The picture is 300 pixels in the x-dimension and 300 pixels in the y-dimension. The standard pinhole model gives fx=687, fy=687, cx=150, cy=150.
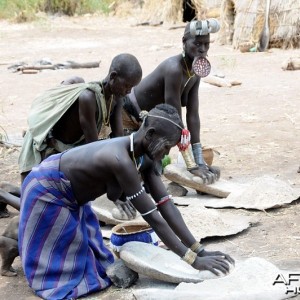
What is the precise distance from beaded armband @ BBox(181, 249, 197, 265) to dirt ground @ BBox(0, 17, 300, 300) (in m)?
0.39

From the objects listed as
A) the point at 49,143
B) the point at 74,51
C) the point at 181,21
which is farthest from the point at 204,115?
the point at 181,21

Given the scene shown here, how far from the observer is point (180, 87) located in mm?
4922

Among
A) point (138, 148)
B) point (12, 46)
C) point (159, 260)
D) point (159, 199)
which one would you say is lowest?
point (12, 46)

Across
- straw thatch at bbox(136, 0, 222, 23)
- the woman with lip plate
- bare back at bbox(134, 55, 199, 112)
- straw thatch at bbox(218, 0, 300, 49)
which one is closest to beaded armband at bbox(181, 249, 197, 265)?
the woman with lip plate

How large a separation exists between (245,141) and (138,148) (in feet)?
12.0

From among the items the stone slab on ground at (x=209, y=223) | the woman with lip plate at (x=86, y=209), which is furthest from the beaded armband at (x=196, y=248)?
the stone slab on ground at (x=209, y=223)

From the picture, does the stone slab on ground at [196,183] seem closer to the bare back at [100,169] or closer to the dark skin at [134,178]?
the dark skin at [134,178]

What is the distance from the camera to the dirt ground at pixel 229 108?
4.11m

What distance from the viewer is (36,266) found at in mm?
3541

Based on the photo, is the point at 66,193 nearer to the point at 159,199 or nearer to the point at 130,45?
the point at 159,199

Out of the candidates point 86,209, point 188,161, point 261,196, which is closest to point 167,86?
point 188,161

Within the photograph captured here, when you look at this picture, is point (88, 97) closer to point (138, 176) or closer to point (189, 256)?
point (138, 176)

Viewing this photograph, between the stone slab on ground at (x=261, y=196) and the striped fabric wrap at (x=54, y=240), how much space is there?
1.42 m

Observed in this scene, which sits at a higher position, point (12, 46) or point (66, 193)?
point (66, 193)
